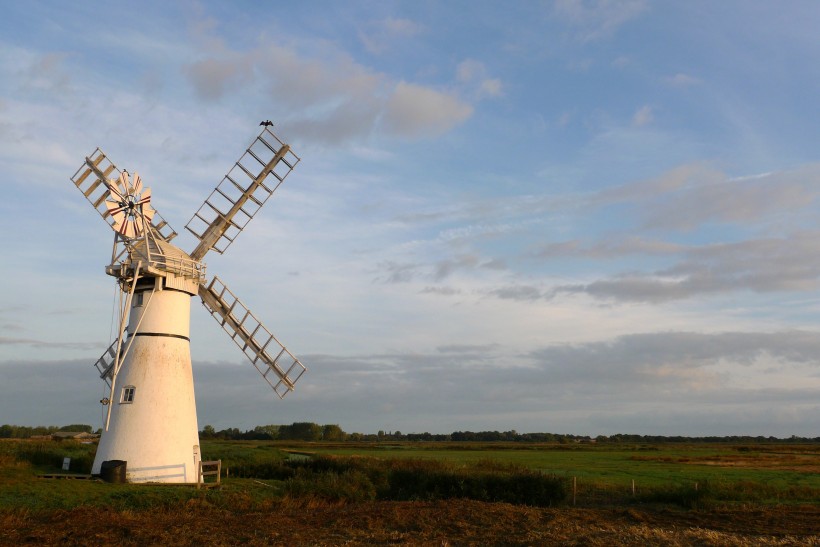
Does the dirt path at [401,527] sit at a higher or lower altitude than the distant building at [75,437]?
higher

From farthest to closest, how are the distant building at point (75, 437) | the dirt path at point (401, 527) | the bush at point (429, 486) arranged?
the distant building at point (75, 437) < the bush at point (429, 486) < the dirt path at point (401, 527)

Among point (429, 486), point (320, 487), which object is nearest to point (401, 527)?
point (320, 487)

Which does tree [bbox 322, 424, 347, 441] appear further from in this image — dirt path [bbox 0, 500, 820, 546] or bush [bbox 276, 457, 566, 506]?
dirt path [bbox 0, 500, 820, 546]

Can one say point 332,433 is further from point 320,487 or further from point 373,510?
point 373,510

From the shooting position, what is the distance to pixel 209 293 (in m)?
28.2

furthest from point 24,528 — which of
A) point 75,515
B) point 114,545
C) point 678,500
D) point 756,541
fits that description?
point 678,500

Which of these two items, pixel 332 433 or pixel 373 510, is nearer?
pixel 373 510

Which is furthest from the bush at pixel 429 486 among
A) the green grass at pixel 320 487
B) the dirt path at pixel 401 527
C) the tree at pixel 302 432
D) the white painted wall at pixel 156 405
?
the tree at pixel 302 432

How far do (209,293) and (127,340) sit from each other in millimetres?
4009

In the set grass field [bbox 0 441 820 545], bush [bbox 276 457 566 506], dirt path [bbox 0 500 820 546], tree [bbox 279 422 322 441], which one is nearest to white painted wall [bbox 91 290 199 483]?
grass field [bbox 0 441 820 545]

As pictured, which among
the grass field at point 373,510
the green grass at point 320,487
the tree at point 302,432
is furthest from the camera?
the tree at point 302,432

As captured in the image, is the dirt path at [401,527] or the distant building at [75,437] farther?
the distant building at [75,437]

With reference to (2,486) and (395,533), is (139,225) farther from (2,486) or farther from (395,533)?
(395,533)

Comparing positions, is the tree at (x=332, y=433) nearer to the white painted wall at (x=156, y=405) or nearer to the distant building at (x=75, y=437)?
the distant building at (x=75, y=437)
